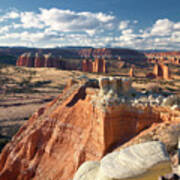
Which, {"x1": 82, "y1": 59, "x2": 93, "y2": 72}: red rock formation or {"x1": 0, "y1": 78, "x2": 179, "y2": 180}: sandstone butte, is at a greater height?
{"x1": 82, "y1": 59, "x2": 93, "y2": 72}: red rock formation

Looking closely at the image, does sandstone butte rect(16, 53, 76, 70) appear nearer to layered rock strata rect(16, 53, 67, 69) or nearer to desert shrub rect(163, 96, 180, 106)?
layered rock strata rect(16, 53, 67, 69)

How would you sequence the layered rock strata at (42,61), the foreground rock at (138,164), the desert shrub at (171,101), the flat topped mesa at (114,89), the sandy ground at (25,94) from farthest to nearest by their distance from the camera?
the layered rock strata at (42,61) → the sandy ground at (25,94) → the flat topped mesa at (114,89) → the desert shrub at (171,101) → the foreground rock at (138,164)

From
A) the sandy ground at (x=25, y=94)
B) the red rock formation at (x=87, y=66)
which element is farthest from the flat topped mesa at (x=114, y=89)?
the red rock formation at (x=87, y=66)

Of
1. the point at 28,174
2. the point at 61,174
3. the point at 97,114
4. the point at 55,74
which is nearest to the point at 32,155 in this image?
the point at 28,174

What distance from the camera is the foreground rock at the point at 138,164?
202 inches

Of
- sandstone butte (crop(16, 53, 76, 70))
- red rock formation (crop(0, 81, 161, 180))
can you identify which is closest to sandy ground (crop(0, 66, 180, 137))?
red rock formation (crop(0, 81, 161, 180))

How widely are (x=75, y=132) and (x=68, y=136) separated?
75 cm

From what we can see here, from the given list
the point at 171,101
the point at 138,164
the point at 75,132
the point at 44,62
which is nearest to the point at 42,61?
the point at 44,62

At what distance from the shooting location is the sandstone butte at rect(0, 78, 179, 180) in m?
12.1

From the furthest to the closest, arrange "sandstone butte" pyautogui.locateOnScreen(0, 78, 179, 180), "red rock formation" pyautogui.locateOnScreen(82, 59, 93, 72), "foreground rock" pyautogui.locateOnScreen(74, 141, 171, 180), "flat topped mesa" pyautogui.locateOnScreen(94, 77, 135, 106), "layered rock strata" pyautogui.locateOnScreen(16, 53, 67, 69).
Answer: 1. "layered rock strata" pyautogui.locateOnScreen(16, 53, 67, 69)
2. "red rock formation" pyautogui.locateOnScreen(82, 59, 93, 72)
3. "flat topped mesa" pyautogui.locateOnScreen(94, 77, 135, 106)
4. "sandstone butte" pyautogui.locateOnScreen(0, 78, 179, 180)
5. "foreground rock" pyautogui.locateOnScreen(74, 141, 171, 180)

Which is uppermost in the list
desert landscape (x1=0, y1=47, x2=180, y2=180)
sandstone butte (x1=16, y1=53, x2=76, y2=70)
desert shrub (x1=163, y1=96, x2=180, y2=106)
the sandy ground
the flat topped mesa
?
sandstone butte (x1=16, y1=53, x2=76, y2=70)

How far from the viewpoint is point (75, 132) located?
1459 centimetres

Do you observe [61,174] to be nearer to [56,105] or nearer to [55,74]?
[56,105]

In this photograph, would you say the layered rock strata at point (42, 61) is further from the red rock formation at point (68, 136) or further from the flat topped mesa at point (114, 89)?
the flat topped mesa at point (114, 89)
